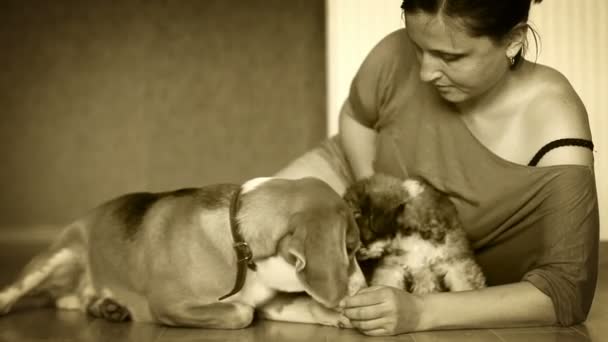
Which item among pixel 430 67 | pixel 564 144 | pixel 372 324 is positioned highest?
pixel 430 67

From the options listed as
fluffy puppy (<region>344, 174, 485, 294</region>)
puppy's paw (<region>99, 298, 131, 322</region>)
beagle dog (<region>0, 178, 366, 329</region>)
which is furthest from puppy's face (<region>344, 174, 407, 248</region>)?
puppy's paw (<region>99, 298, 131, 322</region>)

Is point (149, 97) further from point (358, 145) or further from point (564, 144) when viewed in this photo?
point (564, 144)

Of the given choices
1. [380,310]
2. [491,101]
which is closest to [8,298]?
[380,310]

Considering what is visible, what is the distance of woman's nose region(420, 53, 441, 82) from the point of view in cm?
220

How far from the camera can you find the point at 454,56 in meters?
2.17

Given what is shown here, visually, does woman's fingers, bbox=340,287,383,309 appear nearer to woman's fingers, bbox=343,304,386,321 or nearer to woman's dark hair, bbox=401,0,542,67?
woman's fingers, bbox=343,304,386,321

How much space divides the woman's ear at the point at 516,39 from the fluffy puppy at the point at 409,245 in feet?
1.72

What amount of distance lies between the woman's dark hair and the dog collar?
799 millimetres

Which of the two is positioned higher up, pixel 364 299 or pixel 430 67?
pixel 430 67

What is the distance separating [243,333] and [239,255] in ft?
0.75

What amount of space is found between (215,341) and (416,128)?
104 cm

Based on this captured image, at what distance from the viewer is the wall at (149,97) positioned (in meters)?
4.81

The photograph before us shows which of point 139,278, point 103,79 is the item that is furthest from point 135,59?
point 139,278

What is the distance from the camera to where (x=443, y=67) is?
2.21 meters
